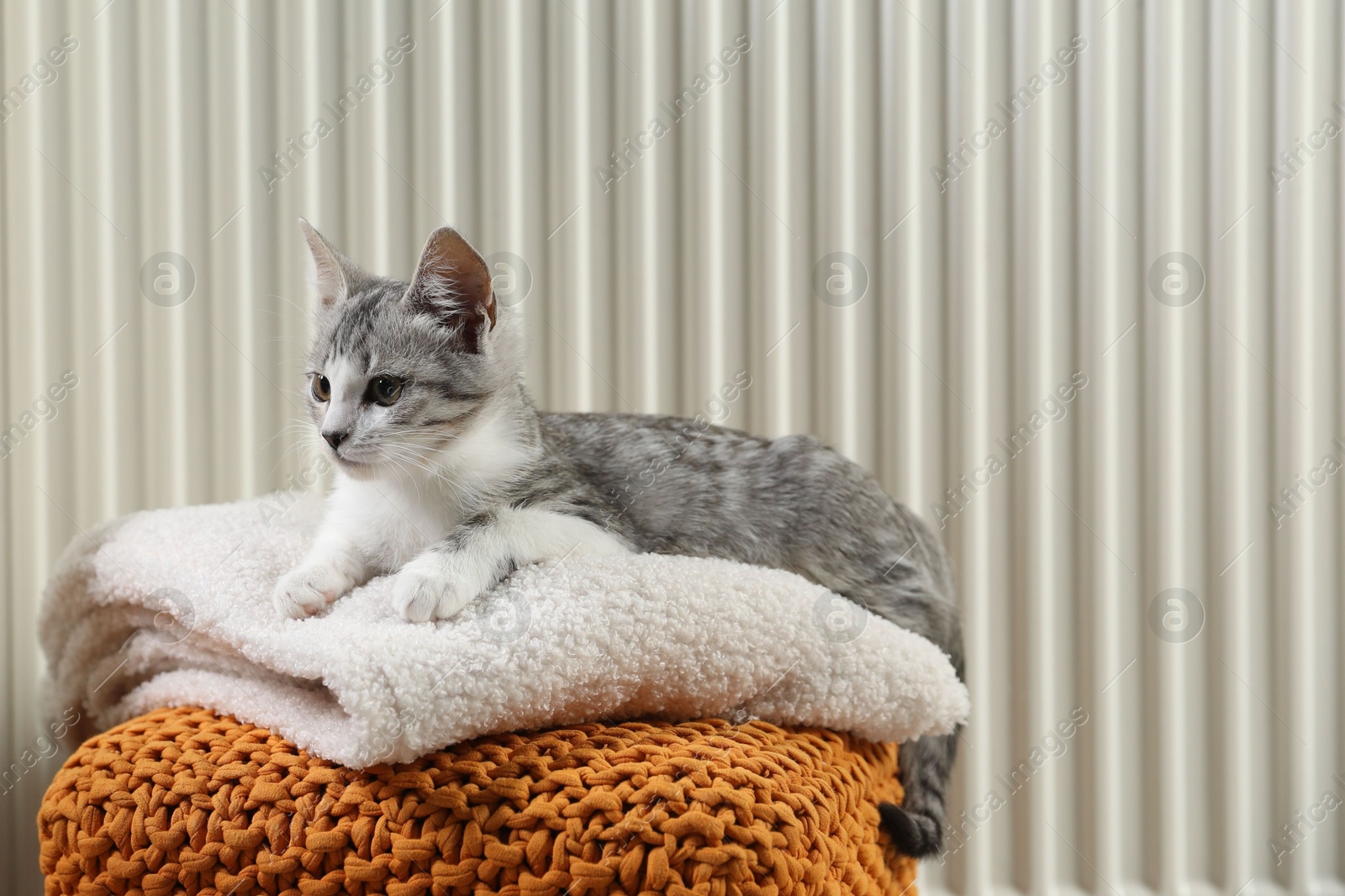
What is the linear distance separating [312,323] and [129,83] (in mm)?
785

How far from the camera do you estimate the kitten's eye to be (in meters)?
0.83

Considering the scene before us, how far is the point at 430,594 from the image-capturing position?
2.42 ft

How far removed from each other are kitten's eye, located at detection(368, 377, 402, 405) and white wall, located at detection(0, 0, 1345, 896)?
0.63 meters

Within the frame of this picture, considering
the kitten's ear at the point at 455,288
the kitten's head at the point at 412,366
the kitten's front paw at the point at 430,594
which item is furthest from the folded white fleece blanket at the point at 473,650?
the kitten's ear at the point at 455,288

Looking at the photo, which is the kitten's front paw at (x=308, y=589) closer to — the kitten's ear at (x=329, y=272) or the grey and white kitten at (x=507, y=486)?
the grey and white kitten at (x=507, y=486)

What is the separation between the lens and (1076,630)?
1.43m

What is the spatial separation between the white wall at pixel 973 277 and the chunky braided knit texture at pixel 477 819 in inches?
29.2

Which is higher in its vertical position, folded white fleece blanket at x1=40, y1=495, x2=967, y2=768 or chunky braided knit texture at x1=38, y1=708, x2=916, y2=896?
folded white fleece blanket at x1=40, y1=495, x2=967, y2=768

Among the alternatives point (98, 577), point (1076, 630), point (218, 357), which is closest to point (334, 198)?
point (218, 357)

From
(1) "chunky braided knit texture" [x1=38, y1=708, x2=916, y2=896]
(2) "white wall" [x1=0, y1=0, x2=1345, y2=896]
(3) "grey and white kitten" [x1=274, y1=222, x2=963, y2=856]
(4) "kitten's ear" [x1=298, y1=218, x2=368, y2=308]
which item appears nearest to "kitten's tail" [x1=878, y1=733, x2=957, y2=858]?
(3) "grey and white kitten" [x1=274, y1=222, x2=963, y2=856]

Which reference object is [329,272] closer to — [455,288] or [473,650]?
[455,288]

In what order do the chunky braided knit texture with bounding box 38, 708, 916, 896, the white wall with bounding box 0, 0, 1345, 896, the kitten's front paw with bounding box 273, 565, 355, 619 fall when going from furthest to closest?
1. the white wall with bounding box 0, 0, 1345, 896
2. the kitten's front paw with bounding box 273, 565, 355, 619
3. the chunky braided knit texture with bounding box 38, 708, 916, 896

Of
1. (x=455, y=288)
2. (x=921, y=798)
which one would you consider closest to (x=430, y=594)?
(x=455, y=288)

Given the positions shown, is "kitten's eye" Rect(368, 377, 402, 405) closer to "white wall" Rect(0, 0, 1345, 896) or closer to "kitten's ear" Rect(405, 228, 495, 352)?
"kitten's ear" Rect(405, 228, 495, 352)
